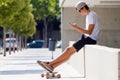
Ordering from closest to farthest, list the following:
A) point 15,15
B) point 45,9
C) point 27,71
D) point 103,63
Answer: point 103,63 → point 27,71 → point 15,15 → point 45,9

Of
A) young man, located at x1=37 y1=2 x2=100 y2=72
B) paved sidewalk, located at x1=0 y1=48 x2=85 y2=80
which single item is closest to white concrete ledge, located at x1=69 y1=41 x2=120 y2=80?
young man, located at x1=37 y1=2 x2=100 y2=72

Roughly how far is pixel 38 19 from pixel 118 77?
75282 mm

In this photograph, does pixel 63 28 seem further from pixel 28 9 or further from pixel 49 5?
pixel 49 5

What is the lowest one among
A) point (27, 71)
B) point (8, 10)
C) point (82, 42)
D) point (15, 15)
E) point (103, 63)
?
point (27, 71)

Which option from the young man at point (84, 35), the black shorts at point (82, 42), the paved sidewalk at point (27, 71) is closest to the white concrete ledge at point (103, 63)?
the black shorts at point (82, 42)

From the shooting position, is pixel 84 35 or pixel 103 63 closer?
pixel 103 63

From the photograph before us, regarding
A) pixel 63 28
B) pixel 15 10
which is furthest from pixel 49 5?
pixel 63 28

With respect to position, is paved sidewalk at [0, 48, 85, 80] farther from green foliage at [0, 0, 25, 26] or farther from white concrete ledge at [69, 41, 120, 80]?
green foliage at [0, 0, 25, 26]

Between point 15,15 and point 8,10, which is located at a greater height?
point 15,15

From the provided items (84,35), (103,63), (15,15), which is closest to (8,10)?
(15,15)

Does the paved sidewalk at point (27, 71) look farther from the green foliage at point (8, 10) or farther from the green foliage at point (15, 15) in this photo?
the green foliage at point (8, 10)

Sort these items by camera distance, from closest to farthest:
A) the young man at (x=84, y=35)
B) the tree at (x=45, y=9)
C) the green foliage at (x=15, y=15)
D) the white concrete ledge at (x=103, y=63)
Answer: the white concrete ledge at (x=103, y=63) → the young man at (x=84, y=35) → the green foliage at (x=15, y=15) → the tree at (x=45, y=9)

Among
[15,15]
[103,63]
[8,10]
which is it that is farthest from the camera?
[15,15]

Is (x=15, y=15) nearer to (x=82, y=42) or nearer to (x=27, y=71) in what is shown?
(x=27, y=71)
